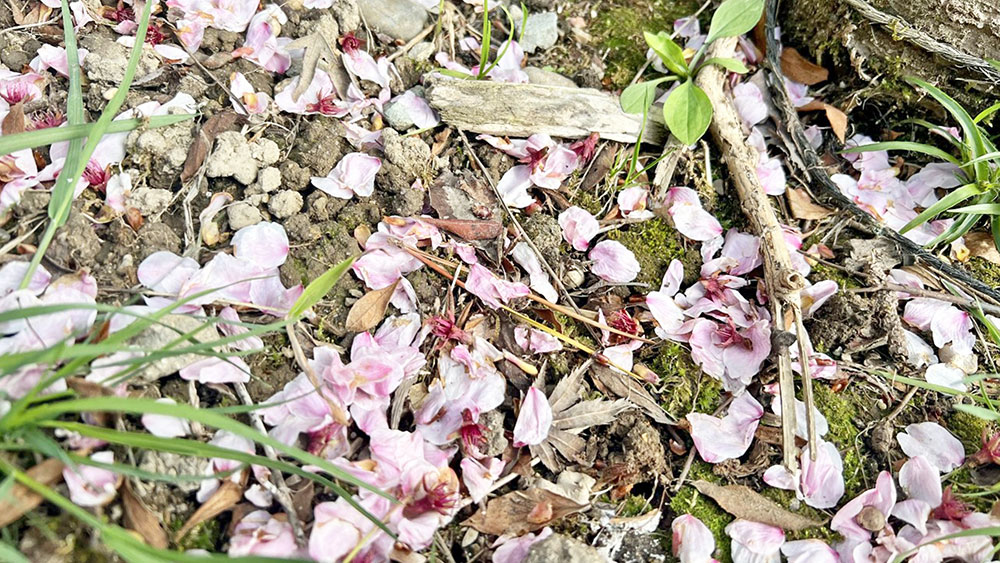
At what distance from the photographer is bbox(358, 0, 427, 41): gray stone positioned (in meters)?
2.20

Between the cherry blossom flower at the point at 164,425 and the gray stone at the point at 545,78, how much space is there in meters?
1.41

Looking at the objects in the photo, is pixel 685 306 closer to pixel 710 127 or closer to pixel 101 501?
pixel 710 127

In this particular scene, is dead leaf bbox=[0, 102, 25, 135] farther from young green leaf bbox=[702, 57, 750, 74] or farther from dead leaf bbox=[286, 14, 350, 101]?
young green leaf bbox=[702, 57, 750, 74]

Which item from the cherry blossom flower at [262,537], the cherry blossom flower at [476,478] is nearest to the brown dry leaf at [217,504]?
the cherry blossom flower at [262,537]

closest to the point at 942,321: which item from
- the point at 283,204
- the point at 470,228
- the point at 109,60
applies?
the point at 470,228

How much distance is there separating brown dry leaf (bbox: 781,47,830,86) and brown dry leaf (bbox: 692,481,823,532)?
1.39 meters

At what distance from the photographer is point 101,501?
1.32 meters

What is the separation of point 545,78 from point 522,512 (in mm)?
1309

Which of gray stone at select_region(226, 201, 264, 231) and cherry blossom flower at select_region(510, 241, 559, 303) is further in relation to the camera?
cherry blossom flower at select_region(510, 241, 559, 303)

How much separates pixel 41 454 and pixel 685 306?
1507 millimetres

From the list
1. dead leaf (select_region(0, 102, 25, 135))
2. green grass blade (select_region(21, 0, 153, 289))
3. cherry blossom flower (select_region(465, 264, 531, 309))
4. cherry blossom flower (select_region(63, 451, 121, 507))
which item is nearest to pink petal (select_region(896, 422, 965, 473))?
cherry blossom flower (select_region(465, 264, 531, 309))

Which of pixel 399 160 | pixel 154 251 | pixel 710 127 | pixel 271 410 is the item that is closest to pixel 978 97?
pixel 710 127

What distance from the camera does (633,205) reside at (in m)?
2.06

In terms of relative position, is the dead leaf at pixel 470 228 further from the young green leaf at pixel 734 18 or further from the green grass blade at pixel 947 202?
the green grass blade at pixel 947 202
